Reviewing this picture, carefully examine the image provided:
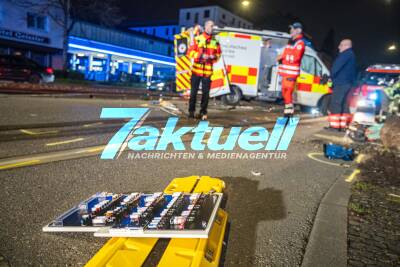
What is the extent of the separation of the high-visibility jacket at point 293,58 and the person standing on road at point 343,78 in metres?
1.05

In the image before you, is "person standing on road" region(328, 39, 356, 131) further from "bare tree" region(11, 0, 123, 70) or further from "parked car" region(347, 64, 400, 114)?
"bare tree" region(11, 0, 123, 70)

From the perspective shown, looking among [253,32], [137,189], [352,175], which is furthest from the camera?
[253,32]

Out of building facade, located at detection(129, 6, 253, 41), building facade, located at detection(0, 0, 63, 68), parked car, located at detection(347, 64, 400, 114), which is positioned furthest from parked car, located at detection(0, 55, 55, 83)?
building facade, located at detection(129, 6, 253, 41)

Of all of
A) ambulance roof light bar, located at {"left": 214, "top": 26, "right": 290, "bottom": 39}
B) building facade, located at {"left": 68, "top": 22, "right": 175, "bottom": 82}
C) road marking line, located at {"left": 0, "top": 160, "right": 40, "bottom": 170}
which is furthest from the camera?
building facade, located at {"left": 68, "top": 22, "right": 175, "bottom": 82}

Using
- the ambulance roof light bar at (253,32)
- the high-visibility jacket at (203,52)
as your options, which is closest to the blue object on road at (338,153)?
the high-visibility jacket at (203,52)

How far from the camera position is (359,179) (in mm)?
3486

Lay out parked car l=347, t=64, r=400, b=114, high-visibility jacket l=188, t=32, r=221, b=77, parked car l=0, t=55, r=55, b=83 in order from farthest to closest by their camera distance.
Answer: parked car l=0, t=55, r=55, b=83 → parked car l=347, t=64, r=400, b=114 → high-visibility jacket l=188, t=32, r=221, b=77

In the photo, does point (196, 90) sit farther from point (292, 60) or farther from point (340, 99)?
point (340, 99)

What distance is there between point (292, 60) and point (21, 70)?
13510 mm

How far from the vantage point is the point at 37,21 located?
2722cm

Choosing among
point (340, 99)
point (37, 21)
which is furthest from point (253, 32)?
point (37, 21)

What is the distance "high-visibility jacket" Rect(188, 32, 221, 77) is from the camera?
6664 millimetres

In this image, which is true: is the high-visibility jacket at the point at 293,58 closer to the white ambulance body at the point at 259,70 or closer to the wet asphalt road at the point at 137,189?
the wet asphalt road at the point at 137,189

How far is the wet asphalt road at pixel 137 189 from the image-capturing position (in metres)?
1.76
